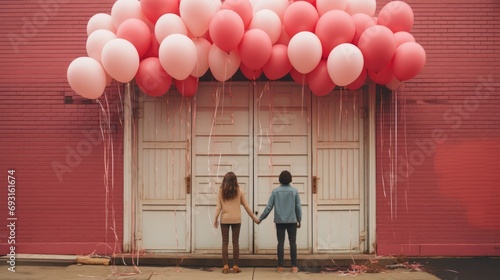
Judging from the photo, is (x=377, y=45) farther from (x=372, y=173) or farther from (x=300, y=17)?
(x=372, y=173)

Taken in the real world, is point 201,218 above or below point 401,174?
below

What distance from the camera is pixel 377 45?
310 inches

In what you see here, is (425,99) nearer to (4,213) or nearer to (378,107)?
(378,107)

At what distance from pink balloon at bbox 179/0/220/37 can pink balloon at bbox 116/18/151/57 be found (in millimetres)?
570

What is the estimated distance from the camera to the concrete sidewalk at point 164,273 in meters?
8.29

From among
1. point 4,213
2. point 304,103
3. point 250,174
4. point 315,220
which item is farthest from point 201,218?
point 4,213

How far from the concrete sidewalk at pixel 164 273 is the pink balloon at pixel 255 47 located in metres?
3.01

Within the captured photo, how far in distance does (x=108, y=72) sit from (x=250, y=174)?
9.10 feet

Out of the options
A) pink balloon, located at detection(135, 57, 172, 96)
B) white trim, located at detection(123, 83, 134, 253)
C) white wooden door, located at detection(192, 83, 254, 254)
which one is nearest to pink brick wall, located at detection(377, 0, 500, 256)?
white wooden door, located at detection(192, 83, 254, 254)

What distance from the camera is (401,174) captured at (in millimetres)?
9422

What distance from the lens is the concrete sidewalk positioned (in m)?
8.29

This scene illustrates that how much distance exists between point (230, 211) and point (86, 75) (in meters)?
2.76

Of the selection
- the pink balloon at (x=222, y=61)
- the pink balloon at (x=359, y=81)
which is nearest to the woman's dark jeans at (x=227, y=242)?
the pink balloon at (x=222, y=61)

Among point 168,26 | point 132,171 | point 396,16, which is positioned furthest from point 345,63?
point 132,171
